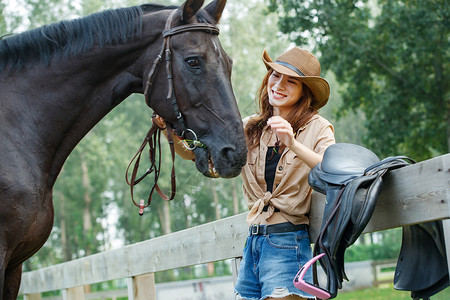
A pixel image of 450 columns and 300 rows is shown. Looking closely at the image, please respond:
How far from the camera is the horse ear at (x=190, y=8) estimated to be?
2.96m

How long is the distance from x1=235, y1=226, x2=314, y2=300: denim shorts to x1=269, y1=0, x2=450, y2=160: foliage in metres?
10.4

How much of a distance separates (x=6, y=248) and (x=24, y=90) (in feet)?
2.97

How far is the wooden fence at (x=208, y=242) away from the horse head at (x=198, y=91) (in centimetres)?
55

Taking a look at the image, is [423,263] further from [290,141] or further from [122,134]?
[122,134]

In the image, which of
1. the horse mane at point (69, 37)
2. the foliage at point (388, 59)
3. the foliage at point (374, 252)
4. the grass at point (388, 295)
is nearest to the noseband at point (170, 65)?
the horse mane at point (69, 37)

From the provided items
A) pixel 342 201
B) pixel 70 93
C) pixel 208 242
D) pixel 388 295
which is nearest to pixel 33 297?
pixel 208 242

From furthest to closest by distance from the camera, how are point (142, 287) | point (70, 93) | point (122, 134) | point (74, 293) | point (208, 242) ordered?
point (122, 134), point (74, 293), point (142, 287), point (208, 242), point (70, 93)

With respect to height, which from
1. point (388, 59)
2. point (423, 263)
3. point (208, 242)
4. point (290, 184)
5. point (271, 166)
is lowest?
point (423, 263)

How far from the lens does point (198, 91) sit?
2898mm

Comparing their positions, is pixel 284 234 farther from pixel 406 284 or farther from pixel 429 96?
pixel 429 96

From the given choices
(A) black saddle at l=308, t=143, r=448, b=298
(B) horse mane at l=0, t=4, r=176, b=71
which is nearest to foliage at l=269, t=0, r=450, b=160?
(B) horse mane at l=0, t=4, r=176, b=71

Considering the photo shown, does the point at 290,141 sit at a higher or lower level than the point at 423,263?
higher

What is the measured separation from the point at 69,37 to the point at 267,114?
127 centimetres

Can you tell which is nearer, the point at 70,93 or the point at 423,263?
the point at 423,263
